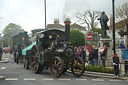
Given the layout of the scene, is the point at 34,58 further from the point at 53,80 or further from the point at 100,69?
the point at 100,69

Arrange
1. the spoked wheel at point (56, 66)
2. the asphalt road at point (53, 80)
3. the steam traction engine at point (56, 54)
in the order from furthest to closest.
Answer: the steam traction engine at point (56, 54)
the spoked wheel at point (56, 66)
the asphalt road at point (53, 80)

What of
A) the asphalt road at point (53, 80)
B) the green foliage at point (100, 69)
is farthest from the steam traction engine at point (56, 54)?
the green foliage at point (100, 69)

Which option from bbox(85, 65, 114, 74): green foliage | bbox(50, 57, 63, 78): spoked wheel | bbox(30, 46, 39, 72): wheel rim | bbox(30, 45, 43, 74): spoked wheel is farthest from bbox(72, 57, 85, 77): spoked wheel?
bbox(30, 46, 39, 72): wheel rim

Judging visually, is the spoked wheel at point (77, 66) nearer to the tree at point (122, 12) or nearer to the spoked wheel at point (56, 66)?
the spoked wheel at point (56, 66)

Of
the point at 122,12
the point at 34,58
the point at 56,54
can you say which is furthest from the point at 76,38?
the point at 56,54

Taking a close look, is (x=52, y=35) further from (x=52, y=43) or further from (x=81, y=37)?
(x=81, y=37)

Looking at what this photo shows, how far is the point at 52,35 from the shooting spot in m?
13.2

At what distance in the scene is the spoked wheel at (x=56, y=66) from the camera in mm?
10985

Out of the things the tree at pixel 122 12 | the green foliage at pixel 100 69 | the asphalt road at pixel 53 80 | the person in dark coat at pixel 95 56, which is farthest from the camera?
the tree at pixel 122 12

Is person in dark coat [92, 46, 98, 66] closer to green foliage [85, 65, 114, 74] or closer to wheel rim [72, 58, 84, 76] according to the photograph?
green foliage [85, 65, 114, 74]

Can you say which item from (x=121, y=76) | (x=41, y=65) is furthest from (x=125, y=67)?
(x=41, y=65)

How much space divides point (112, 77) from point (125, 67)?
108cm

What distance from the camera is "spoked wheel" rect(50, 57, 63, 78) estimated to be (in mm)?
10985

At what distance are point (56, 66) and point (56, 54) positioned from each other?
102 cm
